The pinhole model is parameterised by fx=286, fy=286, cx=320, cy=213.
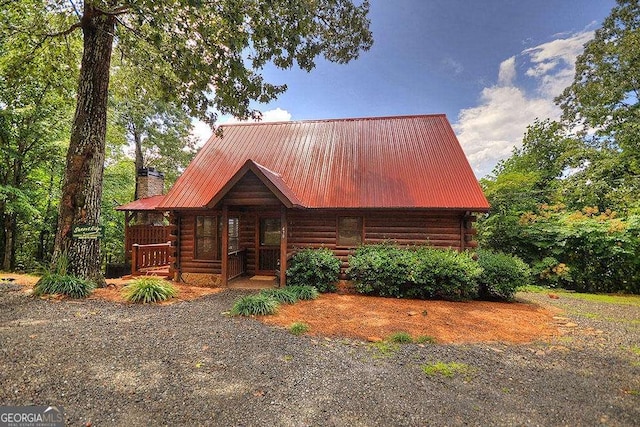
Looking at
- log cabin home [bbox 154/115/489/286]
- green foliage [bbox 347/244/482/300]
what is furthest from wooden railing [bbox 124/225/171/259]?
green foliage [bbox 347/244/482/300]

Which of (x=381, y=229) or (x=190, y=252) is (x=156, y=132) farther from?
(x=381, y=229)

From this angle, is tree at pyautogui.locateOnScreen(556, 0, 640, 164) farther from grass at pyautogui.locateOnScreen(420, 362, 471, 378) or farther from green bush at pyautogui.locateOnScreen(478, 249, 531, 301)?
grass at pyautogui.locateOnScreen(420, 362, 471, 378)

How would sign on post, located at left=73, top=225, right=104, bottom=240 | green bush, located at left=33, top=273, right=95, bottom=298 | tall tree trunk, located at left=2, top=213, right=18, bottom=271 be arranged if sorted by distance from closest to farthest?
green bush, located at left=33, top=273, right=95, bottom=298
sign on post, located at left=73, top=225, right=104, bottom=240
tall tree trunk, located at left=2, top=213, right=18, bottom=271

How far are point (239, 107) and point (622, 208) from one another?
15.8m

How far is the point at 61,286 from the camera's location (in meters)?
7.03

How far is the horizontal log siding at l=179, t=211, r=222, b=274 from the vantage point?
10266 millimetres

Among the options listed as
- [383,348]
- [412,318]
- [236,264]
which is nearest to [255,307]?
[383,348]

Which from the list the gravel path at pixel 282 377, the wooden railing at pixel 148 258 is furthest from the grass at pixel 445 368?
the wooden railing at pixel 148 258

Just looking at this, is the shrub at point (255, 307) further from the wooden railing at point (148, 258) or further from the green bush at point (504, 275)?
the green bush at point (504, 275)

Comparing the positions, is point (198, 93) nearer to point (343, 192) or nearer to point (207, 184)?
point (207, 184)

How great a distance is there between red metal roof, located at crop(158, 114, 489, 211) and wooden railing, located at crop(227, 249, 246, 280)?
2098mm

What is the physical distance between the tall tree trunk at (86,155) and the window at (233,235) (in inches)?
151

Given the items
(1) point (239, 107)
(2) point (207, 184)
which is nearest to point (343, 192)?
(1) point (239, 107)
